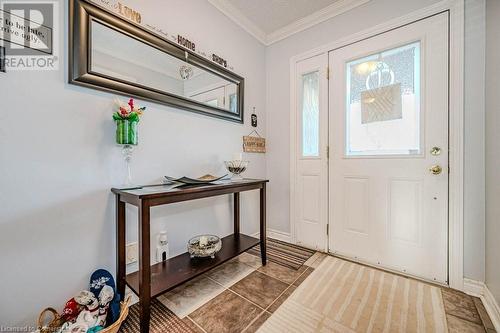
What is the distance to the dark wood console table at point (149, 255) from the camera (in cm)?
101

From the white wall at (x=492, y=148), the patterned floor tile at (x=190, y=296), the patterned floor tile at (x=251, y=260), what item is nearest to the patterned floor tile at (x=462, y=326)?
the white wall at (x=492, y=148)

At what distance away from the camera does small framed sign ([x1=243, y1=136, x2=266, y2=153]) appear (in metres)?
2.22

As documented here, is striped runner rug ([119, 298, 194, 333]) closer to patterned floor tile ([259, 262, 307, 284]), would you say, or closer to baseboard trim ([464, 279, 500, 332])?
patterned floor tile ([259, 262, 307, 284])

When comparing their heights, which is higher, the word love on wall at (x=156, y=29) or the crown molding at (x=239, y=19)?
the crown molding at (x=239, y=19)

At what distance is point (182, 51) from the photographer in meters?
1.56

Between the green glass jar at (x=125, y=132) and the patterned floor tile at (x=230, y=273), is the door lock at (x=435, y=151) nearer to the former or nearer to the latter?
the patterned floor tile at (x=230, y=273)

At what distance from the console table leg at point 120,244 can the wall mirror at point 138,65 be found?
73 cm

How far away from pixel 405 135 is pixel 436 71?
51 cm

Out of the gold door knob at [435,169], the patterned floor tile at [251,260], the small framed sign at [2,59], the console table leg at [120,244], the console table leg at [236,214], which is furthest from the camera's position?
the console table leg at [236,214]

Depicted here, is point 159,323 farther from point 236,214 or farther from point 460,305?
point 460,305

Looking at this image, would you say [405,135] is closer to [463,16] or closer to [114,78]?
[463,16]

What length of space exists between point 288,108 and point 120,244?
2041 millimetres

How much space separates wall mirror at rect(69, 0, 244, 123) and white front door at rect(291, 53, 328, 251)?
0.89 metres

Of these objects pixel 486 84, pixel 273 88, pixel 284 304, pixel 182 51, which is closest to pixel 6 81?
pixel 182 51
